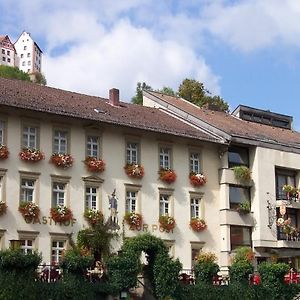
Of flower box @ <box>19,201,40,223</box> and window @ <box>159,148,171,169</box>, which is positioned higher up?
window @ <box>159,148,171,169</box>

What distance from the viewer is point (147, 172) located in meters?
36.9

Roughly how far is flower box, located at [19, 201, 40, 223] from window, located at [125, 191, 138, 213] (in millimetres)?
5158

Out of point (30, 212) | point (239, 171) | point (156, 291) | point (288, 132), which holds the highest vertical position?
point (288, 132)

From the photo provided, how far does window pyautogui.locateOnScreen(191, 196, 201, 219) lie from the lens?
3841 cm

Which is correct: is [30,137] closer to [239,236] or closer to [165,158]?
[165,158]

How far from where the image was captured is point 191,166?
38.8 metres

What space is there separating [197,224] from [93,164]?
6.79 metres

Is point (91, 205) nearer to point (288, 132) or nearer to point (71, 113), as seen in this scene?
point (71, 113)

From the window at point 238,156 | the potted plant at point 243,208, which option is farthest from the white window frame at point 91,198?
the window at point 238,156

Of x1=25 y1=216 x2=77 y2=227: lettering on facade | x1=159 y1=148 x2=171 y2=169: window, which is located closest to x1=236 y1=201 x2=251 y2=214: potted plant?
x1=159 y1=148 x2=171 y2=169: window

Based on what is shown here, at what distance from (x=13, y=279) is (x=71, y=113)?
10.4 m

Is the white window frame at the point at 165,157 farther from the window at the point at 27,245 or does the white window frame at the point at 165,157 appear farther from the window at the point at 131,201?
the window at the point at 27,245

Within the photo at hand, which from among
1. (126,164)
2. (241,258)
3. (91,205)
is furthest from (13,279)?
(241,258)

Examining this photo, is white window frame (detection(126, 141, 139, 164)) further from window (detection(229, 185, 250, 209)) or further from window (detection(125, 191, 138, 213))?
window (detection(229, 185, 250, 209))
